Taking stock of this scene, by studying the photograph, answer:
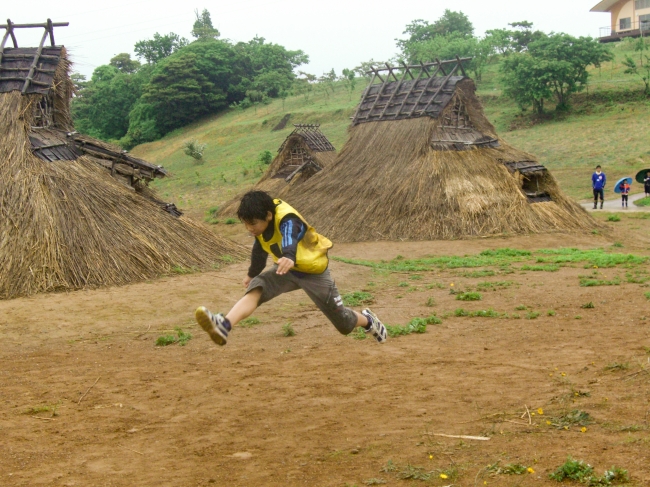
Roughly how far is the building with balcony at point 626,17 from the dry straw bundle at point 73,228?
161 ft

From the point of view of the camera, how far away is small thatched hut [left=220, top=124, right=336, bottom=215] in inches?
1087

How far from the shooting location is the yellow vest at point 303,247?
6.15 m

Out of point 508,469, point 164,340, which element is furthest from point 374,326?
point 164,340

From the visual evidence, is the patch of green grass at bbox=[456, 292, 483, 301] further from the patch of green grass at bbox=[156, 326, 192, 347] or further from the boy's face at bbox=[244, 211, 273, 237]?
the boy's face at bbox=[244, 211, 273, 237]

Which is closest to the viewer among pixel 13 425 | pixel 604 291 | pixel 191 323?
pixel 13 425

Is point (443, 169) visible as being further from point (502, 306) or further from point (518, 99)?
point (518, 99)

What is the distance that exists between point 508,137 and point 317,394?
1292 inches

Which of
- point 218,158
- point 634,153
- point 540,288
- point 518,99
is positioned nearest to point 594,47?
point 518,99

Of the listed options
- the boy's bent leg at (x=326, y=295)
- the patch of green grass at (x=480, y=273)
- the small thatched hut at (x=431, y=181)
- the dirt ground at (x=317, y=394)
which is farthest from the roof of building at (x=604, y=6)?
the boy's bent leg at (x=326, y=295)

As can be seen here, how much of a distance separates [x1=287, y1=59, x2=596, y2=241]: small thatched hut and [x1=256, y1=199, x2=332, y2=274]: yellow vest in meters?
13.6

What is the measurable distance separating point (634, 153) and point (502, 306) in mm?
23954

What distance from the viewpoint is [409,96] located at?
22969 millimetres

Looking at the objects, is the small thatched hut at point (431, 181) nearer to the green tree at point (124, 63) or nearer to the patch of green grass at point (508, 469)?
the patch of green grass at point (508, 469)

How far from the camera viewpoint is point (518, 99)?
39.3 meters
